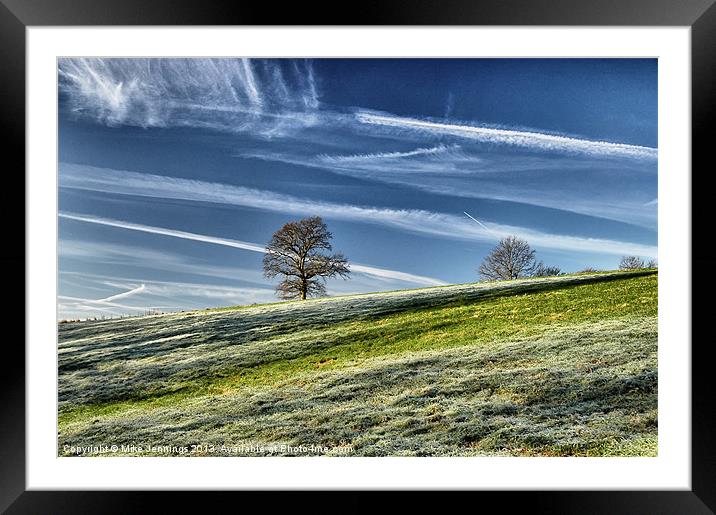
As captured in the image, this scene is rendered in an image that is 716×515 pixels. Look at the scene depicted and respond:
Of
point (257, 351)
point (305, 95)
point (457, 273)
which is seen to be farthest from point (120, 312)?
point (457, 273)

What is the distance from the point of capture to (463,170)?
412 centimetres

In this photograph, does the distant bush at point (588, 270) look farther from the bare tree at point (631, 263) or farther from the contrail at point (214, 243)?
the contrail at point (214, 243)

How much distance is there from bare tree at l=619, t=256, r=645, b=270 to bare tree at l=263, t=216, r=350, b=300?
103 inches

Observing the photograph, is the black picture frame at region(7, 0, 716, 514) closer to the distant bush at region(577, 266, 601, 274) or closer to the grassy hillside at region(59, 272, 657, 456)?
the grassy hillside at region(59, 272, 657, 456)

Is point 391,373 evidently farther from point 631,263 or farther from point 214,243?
point 631,263

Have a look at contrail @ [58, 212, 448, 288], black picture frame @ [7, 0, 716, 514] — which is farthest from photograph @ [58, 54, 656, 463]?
black picture frame @ [7, 0, 716, 514]

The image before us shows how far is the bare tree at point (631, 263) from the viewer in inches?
157

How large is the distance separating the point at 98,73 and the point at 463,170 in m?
3.38

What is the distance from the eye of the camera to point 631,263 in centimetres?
404
